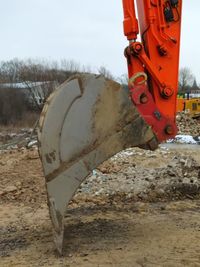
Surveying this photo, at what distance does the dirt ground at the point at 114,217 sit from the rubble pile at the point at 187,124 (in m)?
13.1

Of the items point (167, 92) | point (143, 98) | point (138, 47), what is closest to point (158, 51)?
point (138, 47)

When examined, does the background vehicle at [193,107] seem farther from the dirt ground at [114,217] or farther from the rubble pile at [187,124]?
the dirt ground at [114,217]

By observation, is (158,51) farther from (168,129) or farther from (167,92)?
(168,129)

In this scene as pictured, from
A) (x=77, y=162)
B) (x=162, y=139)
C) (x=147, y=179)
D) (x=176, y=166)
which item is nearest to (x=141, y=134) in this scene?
(x=162, y=139)

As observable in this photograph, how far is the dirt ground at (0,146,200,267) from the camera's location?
4.78 m

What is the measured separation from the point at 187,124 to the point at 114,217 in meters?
19.5

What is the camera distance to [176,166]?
8.95 metres

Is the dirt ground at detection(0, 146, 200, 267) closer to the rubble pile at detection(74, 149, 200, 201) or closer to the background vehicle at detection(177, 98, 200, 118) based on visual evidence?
the rubble pile at detection(74, 149, 200, 201)

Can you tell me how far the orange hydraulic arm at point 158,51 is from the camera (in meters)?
5.30

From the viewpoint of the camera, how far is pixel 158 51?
17.6 feet

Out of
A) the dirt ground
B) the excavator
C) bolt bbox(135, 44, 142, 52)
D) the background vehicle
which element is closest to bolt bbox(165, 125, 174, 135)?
the excavator

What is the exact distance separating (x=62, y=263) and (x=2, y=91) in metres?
34.8

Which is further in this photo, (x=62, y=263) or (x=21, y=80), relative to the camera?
(x=21, y=80)

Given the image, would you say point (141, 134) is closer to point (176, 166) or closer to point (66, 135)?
point (66, 135)
